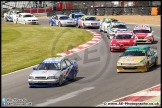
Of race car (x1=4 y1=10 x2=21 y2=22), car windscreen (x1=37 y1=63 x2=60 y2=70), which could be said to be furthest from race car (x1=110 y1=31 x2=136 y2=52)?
race car (x1=4 y1=10 x2=21 y2=22)

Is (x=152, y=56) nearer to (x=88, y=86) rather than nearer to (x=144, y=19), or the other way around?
(x=88, y=86)

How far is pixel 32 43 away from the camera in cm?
3650

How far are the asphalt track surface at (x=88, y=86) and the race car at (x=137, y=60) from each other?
0.37m

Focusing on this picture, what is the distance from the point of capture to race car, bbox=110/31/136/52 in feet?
96.4

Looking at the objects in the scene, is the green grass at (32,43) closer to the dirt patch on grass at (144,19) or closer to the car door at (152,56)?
the car door at (152,56)

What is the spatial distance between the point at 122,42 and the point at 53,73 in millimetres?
11163

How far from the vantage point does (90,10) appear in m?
70.8

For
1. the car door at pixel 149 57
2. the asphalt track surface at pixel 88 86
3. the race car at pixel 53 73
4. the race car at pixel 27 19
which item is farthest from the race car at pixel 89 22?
the race car at pixel 53 73

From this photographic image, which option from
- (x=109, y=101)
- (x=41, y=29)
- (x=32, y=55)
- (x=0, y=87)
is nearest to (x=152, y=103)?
(x=109, y=101)

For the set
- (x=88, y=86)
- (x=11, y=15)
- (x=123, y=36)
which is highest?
(x=11, y=15)

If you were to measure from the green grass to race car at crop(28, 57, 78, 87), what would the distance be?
15.1 feet

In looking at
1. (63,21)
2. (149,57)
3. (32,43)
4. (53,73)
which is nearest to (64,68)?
(53,73)

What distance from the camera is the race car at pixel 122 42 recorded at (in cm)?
2939

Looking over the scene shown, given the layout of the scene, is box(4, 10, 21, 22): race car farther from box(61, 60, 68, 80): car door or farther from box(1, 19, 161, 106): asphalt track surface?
box(61, 60, 68, 80): car door
